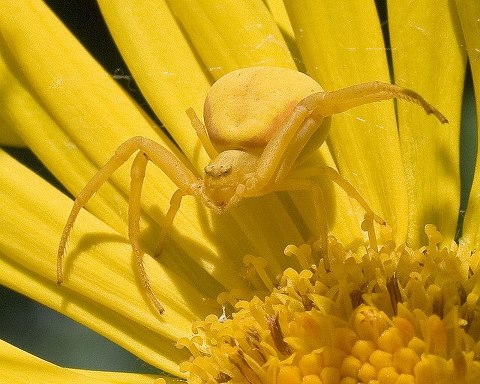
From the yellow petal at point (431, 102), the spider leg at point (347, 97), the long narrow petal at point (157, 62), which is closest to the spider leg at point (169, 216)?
the long narrow petal at point (157, 62)

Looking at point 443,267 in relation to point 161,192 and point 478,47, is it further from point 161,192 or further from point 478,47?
point 161,192

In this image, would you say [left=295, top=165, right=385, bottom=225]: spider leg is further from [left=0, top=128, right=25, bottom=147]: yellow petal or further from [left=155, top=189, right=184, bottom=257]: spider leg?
[left=0, top=128, right=25, bottom=147]: yellow petal

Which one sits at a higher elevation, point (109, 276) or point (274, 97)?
point (274, 97)

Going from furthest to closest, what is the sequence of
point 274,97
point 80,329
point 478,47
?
point 80,329
point 478,47
point 274,97

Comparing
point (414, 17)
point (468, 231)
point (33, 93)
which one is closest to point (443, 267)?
point (468, 231)

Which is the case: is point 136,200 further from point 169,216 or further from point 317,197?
point 317,197

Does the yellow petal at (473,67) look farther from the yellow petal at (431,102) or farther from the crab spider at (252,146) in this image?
the crab spider at (252,146)

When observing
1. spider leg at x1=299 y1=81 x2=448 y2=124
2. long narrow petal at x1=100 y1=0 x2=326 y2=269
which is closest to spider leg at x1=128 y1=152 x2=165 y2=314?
long narrow petal at x1=100 y1=0 x2=326 y2=269
